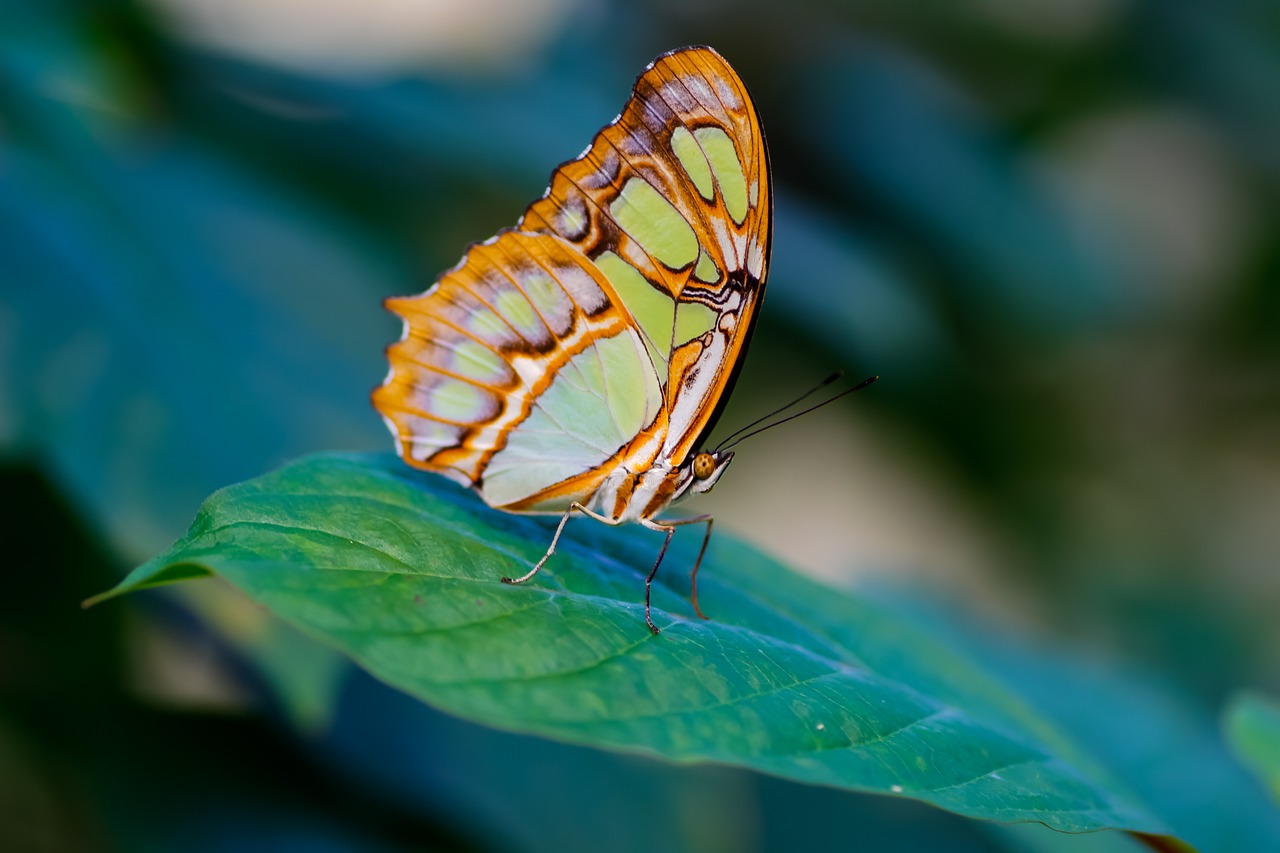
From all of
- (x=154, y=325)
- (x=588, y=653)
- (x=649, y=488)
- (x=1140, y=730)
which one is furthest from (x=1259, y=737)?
(x=154, y=325)

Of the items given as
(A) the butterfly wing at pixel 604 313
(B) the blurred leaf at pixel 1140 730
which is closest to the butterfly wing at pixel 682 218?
(A) the butterfly wing at pixel 604 313

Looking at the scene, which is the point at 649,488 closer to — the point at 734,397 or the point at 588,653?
the point at 588,653

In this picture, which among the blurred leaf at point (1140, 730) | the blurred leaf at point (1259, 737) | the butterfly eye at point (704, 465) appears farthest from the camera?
the blurred leaf at point (1140, 730)

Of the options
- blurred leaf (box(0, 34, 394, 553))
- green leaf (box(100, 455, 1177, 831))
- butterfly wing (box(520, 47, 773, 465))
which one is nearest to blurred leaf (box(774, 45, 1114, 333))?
blurred leaf (box(0, 34, 394, 553))

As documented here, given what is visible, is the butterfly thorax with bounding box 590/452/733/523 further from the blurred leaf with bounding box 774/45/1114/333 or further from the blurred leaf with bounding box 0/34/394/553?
the blurred leaf with bounding box 774/45/1114/333

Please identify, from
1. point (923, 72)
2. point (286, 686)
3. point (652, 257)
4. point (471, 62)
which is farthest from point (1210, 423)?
point (286, 686)

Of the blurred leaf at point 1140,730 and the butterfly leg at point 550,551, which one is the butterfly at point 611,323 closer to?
the butterfly leg at point 550,551
